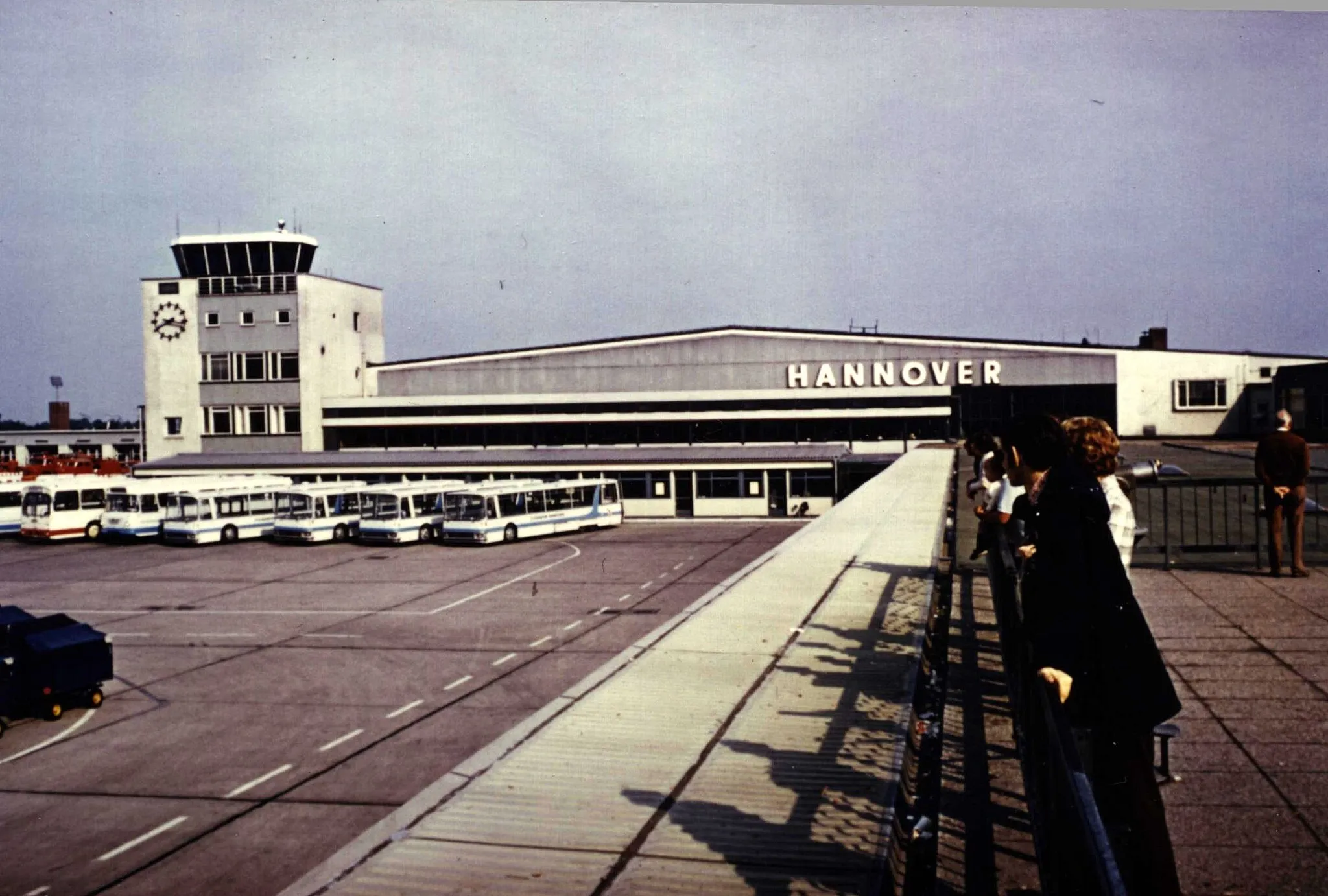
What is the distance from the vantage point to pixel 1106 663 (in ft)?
15.2

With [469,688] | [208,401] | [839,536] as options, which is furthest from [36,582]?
[208,401]

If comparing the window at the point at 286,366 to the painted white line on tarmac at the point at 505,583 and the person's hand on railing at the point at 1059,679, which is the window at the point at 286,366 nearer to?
the painted white line on tarmac at the point at 505,583

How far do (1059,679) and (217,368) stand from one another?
73.9 meters

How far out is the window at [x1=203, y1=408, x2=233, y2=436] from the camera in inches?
2817

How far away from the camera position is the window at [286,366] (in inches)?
2795

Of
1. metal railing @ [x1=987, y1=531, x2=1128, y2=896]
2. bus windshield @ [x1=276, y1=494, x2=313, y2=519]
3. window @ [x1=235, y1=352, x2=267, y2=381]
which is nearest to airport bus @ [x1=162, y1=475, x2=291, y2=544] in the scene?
bus windshield @ [x1=276, y1=494, x2=313, y2=519]

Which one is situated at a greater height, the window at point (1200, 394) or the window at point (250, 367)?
the window at point (250, 367)

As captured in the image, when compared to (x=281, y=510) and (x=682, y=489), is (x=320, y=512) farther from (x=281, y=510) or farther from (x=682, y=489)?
(x=682, y=489)

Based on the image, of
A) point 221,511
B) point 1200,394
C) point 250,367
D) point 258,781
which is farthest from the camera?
point 250,367

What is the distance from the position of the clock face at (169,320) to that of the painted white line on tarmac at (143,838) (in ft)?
215

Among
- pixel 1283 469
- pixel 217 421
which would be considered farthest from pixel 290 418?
pixel 1283 469

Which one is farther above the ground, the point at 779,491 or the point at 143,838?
the point at 779,491

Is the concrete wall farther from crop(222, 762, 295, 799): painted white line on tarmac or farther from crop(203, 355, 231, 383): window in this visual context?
crop(222, 762, 295, 799): painted white line on tarmac

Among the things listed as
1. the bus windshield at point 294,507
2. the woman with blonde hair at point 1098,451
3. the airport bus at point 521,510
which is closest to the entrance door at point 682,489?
the airport bus at point 521,510
